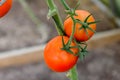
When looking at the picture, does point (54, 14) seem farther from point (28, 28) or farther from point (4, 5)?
point (28, 28)

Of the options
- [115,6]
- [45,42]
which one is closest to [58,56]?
[45,42]

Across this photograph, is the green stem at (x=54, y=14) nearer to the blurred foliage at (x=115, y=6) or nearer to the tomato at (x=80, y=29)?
the tomato at (x=80, y=29)

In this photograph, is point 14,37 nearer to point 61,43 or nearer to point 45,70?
point 45,70

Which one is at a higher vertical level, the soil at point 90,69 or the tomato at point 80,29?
the tomato at point 80,29

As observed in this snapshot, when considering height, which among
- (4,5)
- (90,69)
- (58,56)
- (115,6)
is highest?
(4,5)

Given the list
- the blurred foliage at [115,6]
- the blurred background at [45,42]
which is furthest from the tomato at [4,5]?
the blurred foliage at [115,6]

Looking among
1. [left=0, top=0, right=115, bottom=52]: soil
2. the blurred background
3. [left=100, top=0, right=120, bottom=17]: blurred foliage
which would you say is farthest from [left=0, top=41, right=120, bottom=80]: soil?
[left=100, top=0, right=120, bottom=17]: blurred foliage

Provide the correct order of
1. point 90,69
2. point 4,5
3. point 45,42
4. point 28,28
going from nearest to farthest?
point 4,5, point 90,69, point 45,42, point 28,28
